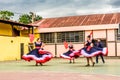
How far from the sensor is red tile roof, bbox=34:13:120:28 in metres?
41.5

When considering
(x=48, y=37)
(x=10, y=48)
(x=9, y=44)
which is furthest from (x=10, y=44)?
(x=48, y=37)

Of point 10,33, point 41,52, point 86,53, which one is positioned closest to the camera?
point 86,53

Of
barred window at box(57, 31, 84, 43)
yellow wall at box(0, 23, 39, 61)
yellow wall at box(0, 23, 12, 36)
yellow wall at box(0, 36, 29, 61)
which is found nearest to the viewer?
yellow wall at box(0, 36, 29, 61)

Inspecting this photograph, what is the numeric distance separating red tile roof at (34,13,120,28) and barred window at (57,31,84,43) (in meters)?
1.10

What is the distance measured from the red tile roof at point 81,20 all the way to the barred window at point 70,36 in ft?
3.59

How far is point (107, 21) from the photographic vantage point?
135ft

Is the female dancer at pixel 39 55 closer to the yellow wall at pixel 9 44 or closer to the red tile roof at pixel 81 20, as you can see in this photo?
the yellow wall at pixel 9 44

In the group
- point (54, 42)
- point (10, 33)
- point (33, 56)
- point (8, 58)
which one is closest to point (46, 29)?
point (54, 42)

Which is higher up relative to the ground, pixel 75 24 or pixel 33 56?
pixel 75 24

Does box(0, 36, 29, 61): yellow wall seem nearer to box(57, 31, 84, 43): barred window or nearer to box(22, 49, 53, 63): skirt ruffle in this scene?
box(57, 31, 84, 43): barred window

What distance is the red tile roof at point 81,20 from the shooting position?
136ft

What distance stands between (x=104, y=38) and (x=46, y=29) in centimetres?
804

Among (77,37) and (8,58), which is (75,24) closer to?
(77,37)

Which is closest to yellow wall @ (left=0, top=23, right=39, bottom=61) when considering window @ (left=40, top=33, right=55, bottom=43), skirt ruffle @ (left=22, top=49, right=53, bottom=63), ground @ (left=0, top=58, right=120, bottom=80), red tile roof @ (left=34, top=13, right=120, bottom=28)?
window @ (left=40, top=33, right=55, bottom=43)
